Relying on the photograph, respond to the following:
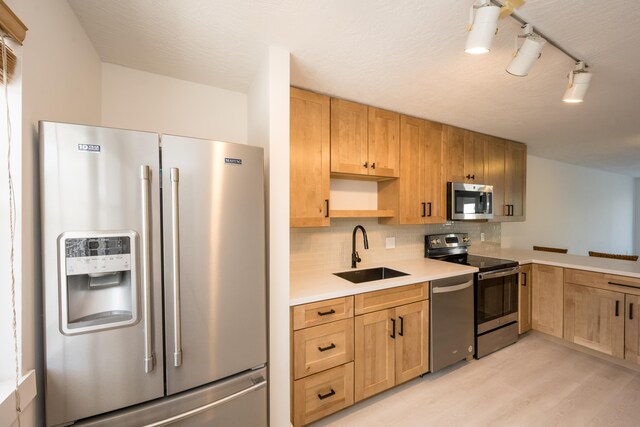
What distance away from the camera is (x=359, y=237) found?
8.45ft

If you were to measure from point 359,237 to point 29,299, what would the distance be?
2.20m

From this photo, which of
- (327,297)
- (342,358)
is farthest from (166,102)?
(342,358)

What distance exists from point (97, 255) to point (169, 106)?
1.28 m

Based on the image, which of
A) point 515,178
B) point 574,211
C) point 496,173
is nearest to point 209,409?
point 496,173

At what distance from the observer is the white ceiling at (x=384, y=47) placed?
3.98 feet

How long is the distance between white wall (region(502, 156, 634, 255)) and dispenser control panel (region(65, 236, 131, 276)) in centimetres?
451

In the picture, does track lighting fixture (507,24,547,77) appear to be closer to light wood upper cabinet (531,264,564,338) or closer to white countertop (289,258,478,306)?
white countertop (289,258,478,306)

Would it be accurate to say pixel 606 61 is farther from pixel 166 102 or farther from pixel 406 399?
pixel 166 102

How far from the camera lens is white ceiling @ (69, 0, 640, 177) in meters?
1.21

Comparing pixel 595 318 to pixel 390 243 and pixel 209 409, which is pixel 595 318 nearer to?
pixel 390 243

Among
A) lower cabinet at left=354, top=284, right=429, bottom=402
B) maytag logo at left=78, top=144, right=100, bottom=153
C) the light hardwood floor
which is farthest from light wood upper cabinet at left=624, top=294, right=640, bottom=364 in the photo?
maytag logo at left=78, top=144, right=100, bottom=153

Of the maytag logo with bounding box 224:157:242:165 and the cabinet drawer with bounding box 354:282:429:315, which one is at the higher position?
the maytag logo with bounding box 224:157:242:165

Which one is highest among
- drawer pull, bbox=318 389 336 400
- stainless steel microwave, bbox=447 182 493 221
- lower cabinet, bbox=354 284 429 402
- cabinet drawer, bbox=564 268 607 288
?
stainless steel microwave, bbox=447 182 493 221

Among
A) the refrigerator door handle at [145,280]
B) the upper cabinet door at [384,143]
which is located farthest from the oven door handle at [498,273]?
the refrigerator door handle at [145,280]
